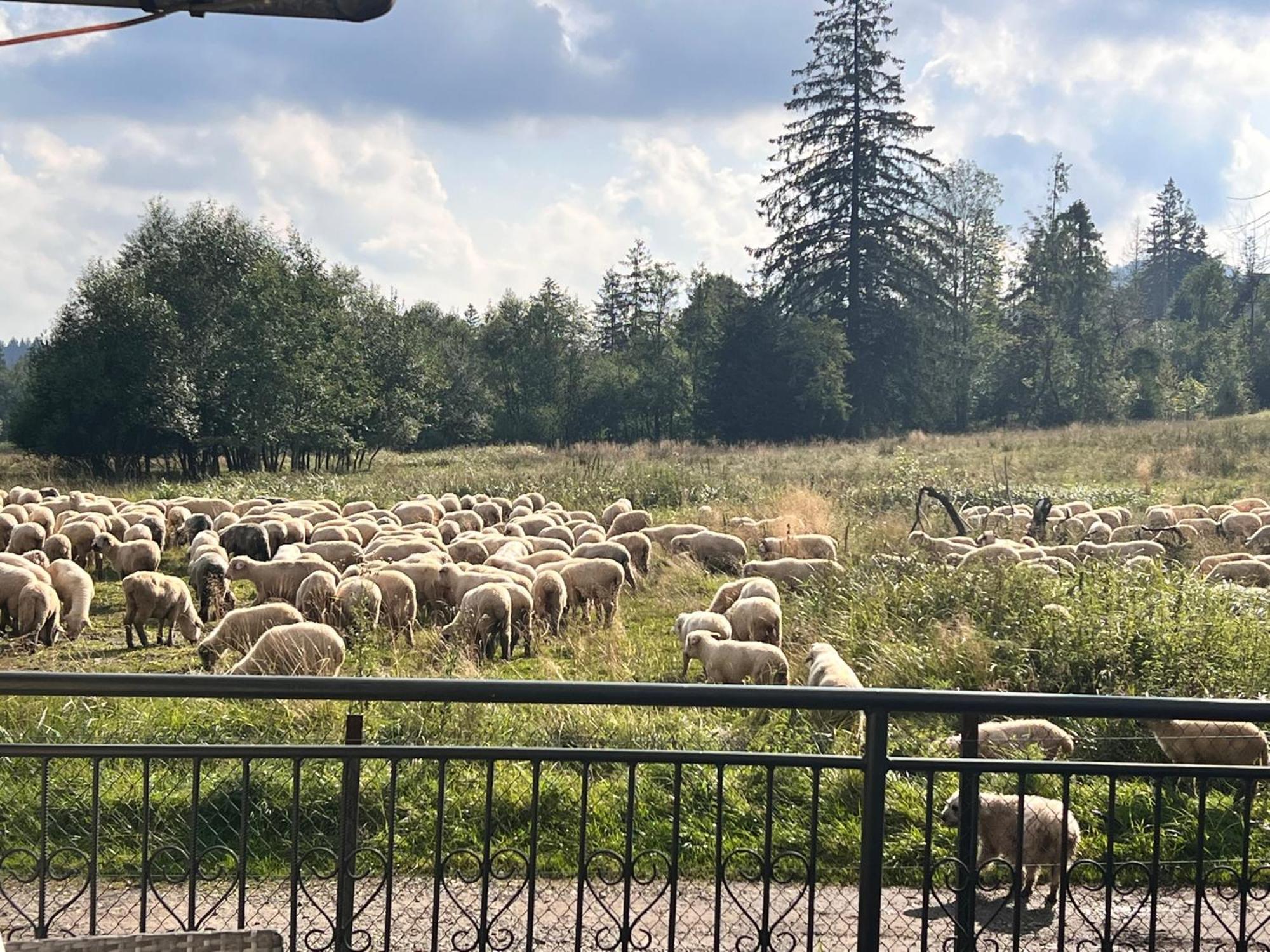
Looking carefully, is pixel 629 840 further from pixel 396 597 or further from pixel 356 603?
pixel 396 597

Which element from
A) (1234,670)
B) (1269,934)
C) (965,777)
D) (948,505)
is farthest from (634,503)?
(965,777)

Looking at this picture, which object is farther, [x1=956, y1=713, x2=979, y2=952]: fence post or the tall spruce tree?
the tall spruce tree

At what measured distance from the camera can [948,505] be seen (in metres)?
18.3

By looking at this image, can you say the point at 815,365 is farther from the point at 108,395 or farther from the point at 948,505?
the point at 948,505

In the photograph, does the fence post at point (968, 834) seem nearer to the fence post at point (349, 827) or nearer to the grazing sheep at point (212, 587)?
the fence post at point (349, 827)

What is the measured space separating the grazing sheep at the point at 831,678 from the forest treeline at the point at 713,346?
120 ft

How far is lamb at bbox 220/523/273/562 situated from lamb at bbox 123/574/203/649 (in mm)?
4136

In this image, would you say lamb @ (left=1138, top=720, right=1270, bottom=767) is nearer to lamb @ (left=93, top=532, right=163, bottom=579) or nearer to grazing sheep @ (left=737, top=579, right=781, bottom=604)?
grazing sheep @ (left=737, top=579, right=781, bottom=604)

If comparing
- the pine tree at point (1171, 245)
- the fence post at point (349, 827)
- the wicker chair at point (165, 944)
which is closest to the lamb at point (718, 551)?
the fence post at point (349, 827)

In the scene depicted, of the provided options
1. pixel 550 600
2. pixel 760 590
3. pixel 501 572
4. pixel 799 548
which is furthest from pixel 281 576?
pixel 799 548

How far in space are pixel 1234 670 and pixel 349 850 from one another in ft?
24.4

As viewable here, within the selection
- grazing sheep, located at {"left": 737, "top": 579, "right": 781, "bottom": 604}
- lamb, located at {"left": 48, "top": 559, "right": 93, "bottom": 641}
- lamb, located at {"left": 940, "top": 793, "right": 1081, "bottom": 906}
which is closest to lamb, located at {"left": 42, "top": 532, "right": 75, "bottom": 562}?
lamb, located at {"left": 48, "top": 559, "right": 93, "bottom": 641}

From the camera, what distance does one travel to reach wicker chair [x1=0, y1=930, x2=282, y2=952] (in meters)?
2.76

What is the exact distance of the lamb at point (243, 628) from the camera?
1089cm
